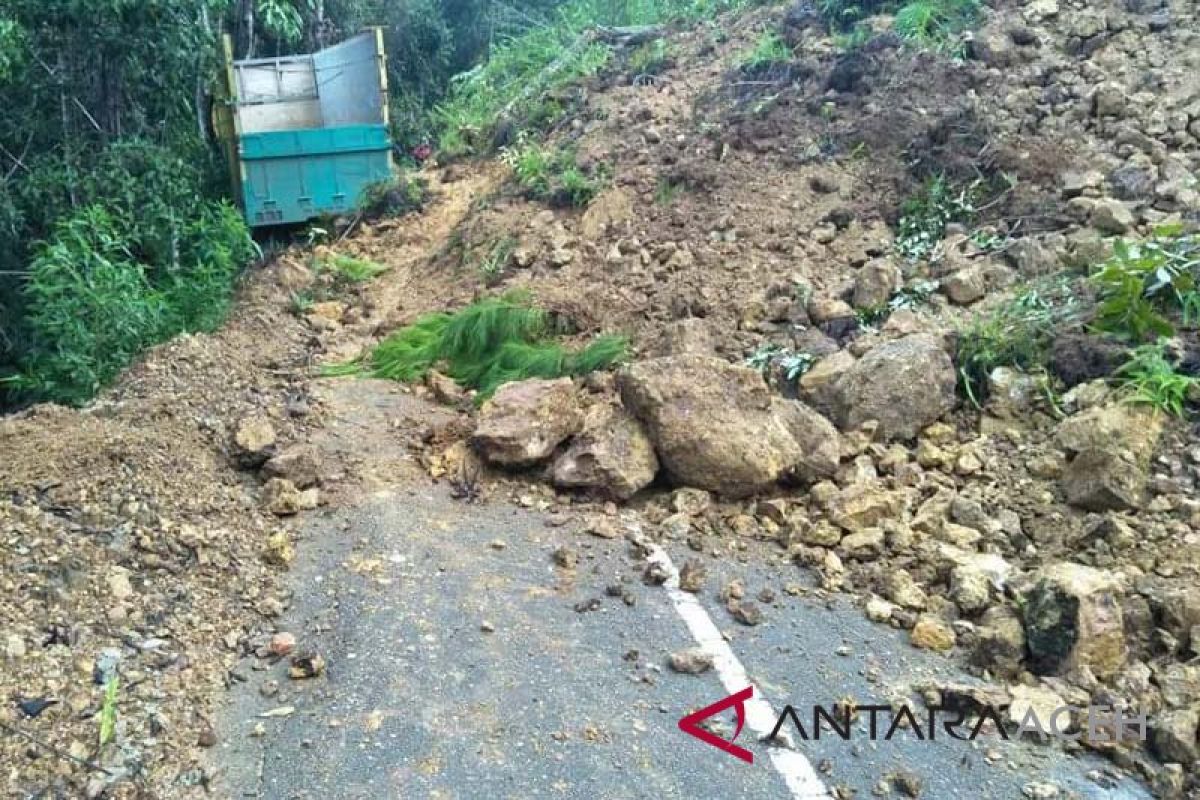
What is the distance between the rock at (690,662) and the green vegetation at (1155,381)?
2035 millimetres

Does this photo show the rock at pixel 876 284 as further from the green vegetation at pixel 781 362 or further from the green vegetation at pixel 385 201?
the green vegetation at pixel 385 201

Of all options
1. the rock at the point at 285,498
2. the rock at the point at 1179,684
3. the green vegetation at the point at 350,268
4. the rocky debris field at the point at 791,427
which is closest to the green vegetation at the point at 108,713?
the rocky debris field at the point at 791,427

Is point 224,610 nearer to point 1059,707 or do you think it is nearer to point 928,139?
point 1059,707

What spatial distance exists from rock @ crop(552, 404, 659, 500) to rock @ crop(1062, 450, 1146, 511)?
162cm

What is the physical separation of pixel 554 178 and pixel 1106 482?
529 centimetres

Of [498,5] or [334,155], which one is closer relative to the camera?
[334,155]

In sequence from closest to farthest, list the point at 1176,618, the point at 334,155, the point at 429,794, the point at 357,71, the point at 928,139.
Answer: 1. the point at 429,794
2. the point at 1176,618
3. the point at 928,139
4. the point at 334,155
5. the point at 357,71

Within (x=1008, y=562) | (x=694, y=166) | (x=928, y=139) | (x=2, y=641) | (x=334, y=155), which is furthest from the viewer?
(x=334, y=155)

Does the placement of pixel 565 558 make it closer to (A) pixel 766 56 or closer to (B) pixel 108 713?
(B) pixel 108 713

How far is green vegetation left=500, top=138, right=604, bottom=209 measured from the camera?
739cm

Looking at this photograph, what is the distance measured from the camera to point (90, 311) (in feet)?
20.0

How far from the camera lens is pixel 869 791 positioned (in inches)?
98.9

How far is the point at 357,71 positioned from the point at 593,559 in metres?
7.57

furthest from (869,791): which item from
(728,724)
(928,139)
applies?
(928,139)
